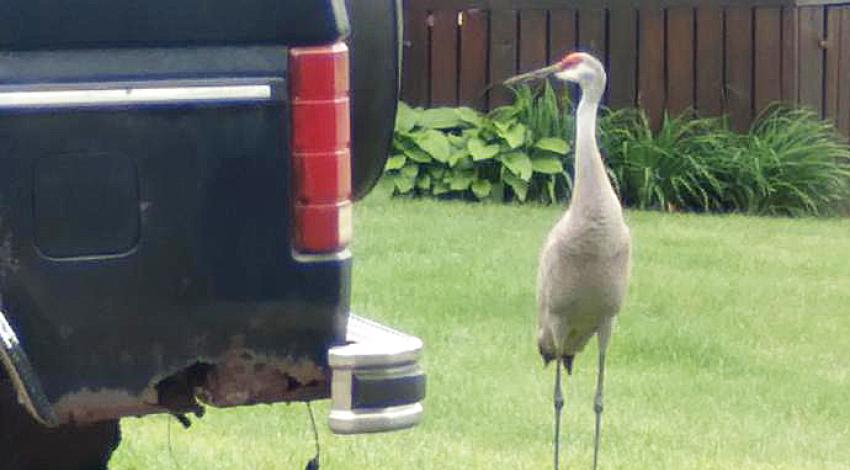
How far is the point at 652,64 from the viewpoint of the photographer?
16.2m

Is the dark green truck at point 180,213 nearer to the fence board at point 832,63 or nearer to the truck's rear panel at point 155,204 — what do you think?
the truck's rear panel at point 155,204

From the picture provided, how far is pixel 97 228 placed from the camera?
417 centimetres

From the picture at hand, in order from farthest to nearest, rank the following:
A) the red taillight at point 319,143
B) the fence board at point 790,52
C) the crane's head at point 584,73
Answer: the fence board at point 790,52, the crane's head at point 584,73, the red taillight at point 319,143

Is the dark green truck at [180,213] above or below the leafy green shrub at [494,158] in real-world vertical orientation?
above

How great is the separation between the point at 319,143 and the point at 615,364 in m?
5.19

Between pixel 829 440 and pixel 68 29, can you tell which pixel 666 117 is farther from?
pixel 68 29

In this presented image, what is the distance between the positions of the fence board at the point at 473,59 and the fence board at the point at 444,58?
7 centimetres

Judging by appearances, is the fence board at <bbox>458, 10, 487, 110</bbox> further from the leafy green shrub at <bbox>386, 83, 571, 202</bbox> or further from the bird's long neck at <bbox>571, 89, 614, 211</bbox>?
the bird's long neck at <bbox>571, 89, 614, 211</bbox>

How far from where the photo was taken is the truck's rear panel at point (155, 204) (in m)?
4.12

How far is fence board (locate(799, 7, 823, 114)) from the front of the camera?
16031mm

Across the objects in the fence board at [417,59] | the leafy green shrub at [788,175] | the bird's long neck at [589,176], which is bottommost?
the leafy green shrub at [788,175]

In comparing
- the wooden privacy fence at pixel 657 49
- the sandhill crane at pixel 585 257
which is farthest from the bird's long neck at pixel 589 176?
the wooden privacy fence at pixel 657 49

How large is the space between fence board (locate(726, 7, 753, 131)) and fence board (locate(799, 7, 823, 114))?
1.39 ft

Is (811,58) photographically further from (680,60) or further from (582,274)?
(582,274)
